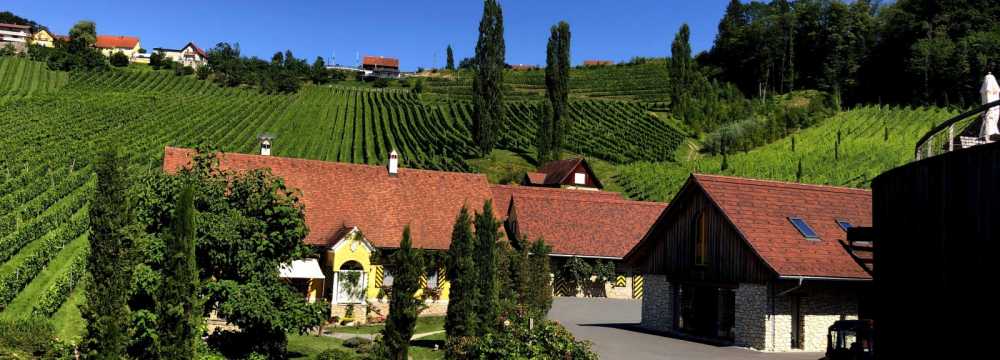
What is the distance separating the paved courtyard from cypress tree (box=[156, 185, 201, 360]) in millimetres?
10754

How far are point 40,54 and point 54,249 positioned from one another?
104 metres

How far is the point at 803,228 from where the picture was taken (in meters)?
25.9

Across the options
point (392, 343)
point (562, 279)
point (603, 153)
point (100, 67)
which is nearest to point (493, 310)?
point (392, 343)

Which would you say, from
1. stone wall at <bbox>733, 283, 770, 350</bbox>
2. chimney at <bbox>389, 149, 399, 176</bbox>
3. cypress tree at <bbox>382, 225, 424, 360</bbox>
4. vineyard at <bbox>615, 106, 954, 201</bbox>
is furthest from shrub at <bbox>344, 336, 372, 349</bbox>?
vineyard at <bbox>615, 106, 954, 201</bbox>

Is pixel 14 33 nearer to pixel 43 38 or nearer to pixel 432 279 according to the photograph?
pixel 43 38

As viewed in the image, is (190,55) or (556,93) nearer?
(556,93)

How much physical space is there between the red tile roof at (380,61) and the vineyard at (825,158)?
116 meters

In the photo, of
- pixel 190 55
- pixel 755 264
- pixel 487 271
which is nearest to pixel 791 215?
pixel 755 264

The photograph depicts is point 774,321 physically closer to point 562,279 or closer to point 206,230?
point 206,230

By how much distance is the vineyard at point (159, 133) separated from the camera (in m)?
35.7

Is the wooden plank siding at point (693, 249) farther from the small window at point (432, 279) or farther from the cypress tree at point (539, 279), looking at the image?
the small window at point (432, 279)

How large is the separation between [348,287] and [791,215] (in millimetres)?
15506

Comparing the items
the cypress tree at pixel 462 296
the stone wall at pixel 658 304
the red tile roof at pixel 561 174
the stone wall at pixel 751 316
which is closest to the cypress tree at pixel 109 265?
the cypress tree at pixel 462 296

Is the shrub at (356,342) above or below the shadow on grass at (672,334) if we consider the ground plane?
below
